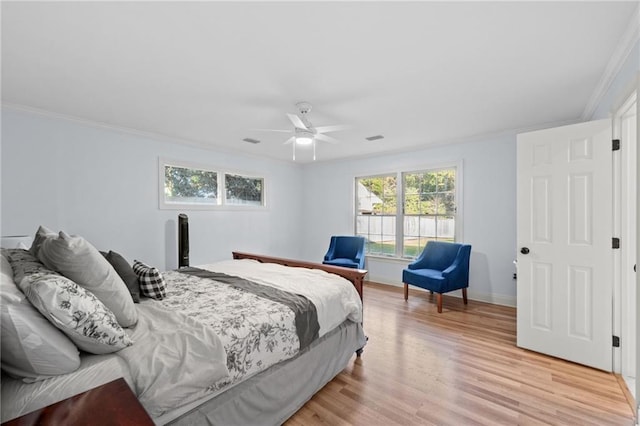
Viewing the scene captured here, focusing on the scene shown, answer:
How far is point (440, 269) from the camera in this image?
4.30 metres

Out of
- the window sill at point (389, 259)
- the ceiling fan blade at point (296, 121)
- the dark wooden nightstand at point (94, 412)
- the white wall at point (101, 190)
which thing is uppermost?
the ceiling fan blade at point (296, 121)

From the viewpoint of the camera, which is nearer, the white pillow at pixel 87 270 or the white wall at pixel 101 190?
the white pillow at pixel 87 270

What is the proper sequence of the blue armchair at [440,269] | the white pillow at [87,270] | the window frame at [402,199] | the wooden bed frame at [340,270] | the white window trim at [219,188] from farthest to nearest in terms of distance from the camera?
the window frame at [402,199]
the white window trim at [219,188]
the blue armchair at [440,269]
the wooden bed frame at [340,270]
the white pillow at [87,270]

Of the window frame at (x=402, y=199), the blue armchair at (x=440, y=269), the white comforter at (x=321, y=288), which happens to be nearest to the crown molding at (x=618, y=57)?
the window frame at (x=402, y=199)

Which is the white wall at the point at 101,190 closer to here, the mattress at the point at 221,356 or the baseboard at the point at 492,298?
the mattress at the point at 221,356

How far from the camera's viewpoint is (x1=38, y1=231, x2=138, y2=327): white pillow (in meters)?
1.39

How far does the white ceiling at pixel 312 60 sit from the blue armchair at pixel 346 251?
239 cm

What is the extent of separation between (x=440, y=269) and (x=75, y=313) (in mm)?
4213

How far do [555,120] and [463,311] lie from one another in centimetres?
269

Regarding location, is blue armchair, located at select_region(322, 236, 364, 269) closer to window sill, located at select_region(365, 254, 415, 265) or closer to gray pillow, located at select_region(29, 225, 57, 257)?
window sill, located at select_region(365, 254, 415, 265)

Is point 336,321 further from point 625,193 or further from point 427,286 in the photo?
point 625,193

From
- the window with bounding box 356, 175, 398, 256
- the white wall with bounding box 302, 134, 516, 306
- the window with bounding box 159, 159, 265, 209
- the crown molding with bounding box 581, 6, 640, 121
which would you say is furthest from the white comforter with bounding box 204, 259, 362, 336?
the window with bounding box 356, 175, 398, 256

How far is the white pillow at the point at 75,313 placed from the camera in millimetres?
1134

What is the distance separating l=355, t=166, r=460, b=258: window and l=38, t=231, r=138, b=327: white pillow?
14.4ft
